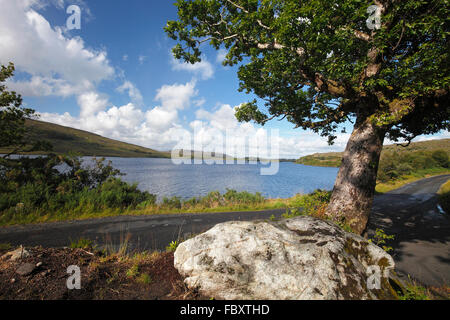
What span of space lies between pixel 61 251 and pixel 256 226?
170 inches

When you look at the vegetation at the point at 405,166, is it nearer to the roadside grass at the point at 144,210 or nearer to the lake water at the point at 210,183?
the lake water at the point at 210,183

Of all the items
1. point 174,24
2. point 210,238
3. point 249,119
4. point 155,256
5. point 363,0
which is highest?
point 174,24

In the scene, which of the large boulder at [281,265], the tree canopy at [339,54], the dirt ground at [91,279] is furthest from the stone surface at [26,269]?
the tree canopy at [339,54]

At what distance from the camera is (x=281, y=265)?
286 cm

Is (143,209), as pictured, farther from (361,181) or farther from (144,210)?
(361,181)

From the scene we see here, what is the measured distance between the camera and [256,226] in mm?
3736

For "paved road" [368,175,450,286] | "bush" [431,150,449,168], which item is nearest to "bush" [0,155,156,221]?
"paved road" [368,175,450,286]

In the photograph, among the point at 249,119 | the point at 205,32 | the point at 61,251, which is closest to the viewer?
the point at 61,251

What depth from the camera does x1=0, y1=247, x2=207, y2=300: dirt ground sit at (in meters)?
2.62

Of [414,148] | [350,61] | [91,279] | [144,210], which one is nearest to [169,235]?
[91,279]

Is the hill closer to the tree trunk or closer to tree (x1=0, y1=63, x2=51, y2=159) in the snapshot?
the tree trunk
